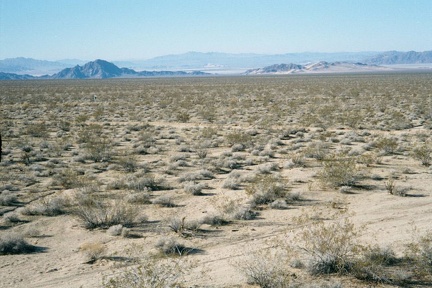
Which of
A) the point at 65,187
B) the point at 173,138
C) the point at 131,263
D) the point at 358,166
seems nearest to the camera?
the point at 131,263

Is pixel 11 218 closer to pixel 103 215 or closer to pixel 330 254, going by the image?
pixel 103 215

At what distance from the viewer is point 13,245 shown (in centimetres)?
799

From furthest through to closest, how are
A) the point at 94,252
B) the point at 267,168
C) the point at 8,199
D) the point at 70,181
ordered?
the point at 267,168 < the point at 70,181 < the point at 8,199 < the point at 94,252

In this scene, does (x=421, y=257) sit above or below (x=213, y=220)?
above

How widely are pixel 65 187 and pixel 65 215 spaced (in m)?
2.74

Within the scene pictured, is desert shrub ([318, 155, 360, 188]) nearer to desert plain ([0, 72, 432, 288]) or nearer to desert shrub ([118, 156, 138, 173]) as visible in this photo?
desert plain ([0, 72, 432, 288])

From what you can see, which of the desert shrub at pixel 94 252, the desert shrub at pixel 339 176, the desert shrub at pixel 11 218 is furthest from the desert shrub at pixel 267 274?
the desert shrub at pixel 11 218

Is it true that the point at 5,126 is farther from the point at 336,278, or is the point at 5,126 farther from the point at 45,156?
the point at 336,278

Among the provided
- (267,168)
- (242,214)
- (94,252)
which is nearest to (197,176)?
(267,168)

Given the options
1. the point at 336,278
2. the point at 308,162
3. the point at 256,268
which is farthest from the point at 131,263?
the point at 308,162

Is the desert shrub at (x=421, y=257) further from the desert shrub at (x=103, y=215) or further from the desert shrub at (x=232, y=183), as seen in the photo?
the desert shrub at (x=103, y=215)

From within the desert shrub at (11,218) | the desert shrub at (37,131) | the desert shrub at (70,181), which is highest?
the desert shrub at (37,131)

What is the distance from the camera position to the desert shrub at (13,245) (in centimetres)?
789

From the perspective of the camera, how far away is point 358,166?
558 inches
